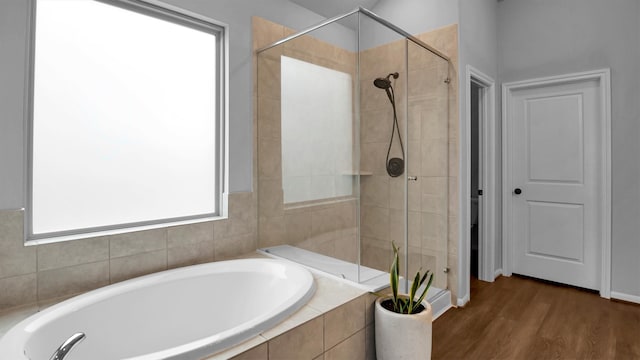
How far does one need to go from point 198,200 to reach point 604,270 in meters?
3.35

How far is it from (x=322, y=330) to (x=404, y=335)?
0.41 meters

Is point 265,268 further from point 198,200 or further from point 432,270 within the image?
point 432,270

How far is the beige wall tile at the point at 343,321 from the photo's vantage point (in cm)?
141

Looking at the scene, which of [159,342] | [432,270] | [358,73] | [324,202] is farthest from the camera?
[432,270]

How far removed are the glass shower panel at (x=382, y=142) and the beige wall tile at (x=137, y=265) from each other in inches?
45.2

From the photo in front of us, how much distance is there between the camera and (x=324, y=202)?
6.69 feet

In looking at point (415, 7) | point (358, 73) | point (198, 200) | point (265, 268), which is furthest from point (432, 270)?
point (415, 7)

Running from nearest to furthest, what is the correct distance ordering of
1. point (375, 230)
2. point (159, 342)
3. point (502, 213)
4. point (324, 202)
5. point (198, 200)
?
point (159, 342)
point (375, 230)
point (324, 202)
point (198, 200)
point (502, 213)

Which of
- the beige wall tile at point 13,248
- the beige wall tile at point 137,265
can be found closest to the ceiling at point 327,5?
the beige wall tile at point 137,265

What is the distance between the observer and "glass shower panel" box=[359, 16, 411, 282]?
1828 millimetres

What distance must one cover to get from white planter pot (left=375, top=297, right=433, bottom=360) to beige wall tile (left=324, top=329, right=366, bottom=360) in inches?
3.7

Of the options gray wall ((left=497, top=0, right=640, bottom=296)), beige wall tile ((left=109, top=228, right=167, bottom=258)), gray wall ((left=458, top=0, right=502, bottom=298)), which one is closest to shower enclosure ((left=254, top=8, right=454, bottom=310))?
gray wall ((left=458, top=0, right=502, bottom=298))

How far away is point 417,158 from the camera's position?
7.53 ft

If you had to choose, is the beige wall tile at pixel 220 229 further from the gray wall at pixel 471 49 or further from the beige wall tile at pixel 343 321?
the gray wall at pixel 471 49
